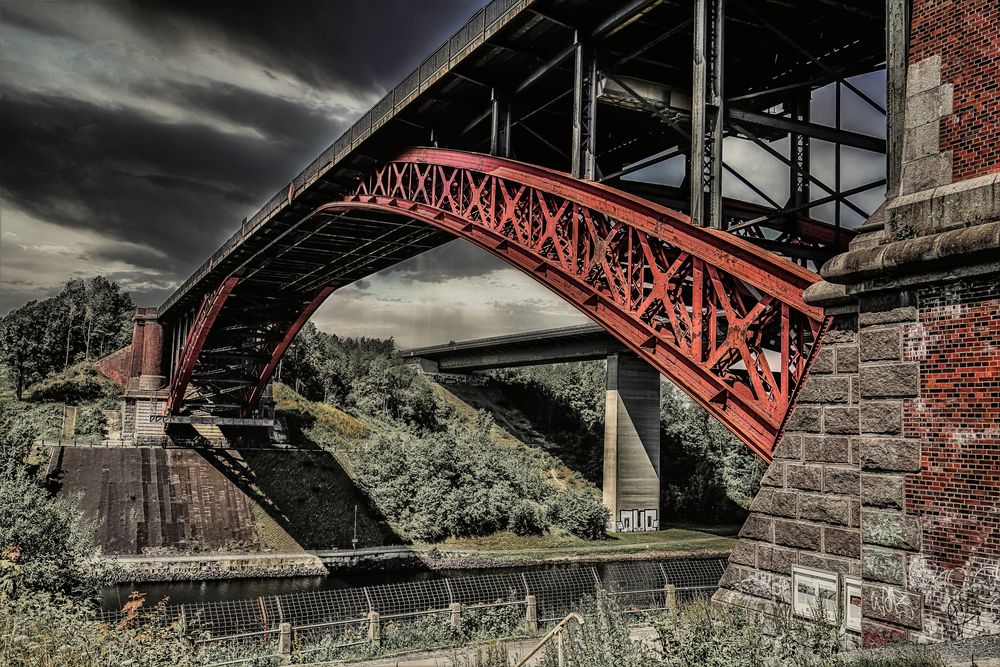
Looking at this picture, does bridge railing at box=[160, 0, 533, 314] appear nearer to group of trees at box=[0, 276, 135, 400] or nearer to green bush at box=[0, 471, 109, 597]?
green bush at box=[0, 471, 109, 597]

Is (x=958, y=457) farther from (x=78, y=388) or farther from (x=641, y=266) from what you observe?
(x=78, y=388)

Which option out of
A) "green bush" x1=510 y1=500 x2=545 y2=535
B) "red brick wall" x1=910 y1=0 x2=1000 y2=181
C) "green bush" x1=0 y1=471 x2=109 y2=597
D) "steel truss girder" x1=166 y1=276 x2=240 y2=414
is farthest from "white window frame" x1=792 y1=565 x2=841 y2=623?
"green bush" x1=510 y1=500 x2=545 y2=535

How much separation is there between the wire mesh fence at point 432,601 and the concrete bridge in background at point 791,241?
26.8 feet

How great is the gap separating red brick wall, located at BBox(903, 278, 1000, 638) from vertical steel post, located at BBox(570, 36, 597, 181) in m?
7.10

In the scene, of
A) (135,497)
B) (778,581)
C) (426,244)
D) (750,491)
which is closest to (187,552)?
(135,497)

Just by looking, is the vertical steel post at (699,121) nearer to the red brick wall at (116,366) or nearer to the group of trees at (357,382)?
the group of trees at (357,382)

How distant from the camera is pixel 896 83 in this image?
788cm

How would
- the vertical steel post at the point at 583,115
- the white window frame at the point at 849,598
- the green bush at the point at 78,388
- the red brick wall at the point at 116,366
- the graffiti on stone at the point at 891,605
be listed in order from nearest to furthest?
the graffiti on stone at the point at 891,605 → the white window frame at the point at 849,598 → the vertical steel post at the point at 583,115 → the green bush at the point at 78,388 → the red brick wall at the point at 116,366

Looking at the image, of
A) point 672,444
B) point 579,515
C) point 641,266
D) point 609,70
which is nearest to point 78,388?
point 579,515

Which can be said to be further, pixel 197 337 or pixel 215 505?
pixel 197 337

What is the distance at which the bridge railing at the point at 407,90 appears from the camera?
14.6 metres

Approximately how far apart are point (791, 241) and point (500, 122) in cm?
666

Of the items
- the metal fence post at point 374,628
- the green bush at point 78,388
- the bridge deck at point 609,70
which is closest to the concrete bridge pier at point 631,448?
the bridge deck at point 609,70

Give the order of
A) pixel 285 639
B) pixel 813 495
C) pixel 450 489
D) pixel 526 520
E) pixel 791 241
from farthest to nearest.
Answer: pixel 526 520, pixel 450 489, pixel 285 639, pixel 791 241, pixel 813 495
